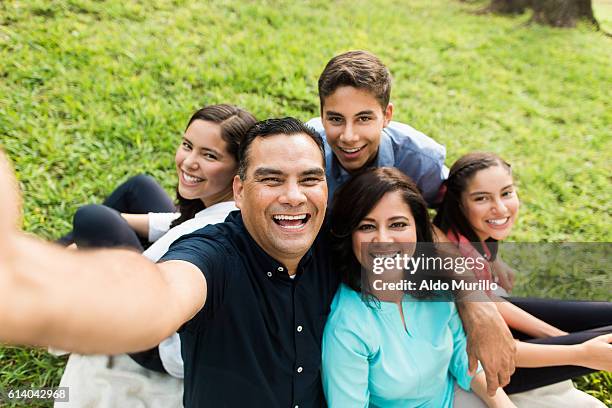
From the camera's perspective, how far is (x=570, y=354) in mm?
2230

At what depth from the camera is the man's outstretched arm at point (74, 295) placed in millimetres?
758

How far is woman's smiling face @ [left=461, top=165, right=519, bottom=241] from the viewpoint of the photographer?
101 inches

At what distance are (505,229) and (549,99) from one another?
3.94 meters

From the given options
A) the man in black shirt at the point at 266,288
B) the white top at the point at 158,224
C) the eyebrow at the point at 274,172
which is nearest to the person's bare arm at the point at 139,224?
the white top at the point at 158,224

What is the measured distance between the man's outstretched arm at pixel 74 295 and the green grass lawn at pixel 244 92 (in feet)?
6.18

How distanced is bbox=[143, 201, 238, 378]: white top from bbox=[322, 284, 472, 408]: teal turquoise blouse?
27.9 inches

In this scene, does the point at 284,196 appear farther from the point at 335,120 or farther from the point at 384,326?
the point at 335,120

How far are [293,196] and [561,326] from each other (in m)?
1.67

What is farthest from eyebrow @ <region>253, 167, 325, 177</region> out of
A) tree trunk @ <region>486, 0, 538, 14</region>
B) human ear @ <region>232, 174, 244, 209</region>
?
tree trunk @ <region>486, 0, 538, 14</region>

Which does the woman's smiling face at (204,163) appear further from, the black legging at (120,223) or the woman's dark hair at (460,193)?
the woman's dark hair at (460,193)

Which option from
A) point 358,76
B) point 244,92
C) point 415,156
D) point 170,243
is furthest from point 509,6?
point 170,243

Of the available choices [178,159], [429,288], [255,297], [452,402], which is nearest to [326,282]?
[255,297]

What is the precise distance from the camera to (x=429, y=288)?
218 centimetres

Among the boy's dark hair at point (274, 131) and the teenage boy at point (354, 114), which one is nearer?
the boy's dark hair at point (274, 131)
